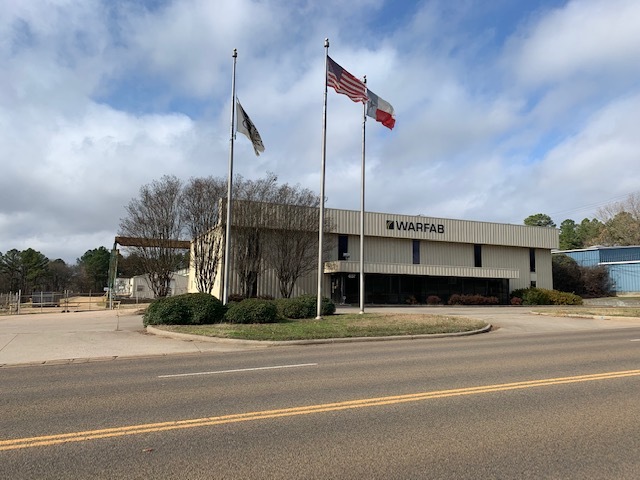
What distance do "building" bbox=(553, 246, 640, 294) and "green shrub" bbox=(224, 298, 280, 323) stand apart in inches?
2007

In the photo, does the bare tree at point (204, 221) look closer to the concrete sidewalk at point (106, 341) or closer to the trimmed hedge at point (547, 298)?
the concrete sidewalk at point (106, 341)

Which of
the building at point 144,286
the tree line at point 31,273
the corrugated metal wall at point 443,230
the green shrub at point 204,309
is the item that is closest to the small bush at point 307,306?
the green shrub at point 204,309

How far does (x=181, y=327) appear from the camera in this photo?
1856cm

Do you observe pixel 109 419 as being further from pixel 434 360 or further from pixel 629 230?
pixel 629 230

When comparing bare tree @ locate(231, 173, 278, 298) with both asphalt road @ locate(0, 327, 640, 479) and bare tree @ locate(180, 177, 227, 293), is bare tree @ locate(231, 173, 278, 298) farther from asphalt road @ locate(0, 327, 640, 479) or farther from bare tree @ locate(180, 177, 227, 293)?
asphalt road @ locate(0, 327, 640, 479)

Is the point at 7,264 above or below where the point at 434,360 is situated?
above

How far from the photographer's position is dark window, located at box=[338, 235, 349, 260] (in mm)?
41656

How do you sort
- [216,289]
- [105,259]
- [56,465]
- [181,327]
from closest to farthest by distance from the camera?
1. [56,465]
2. [181,327]
3. [216,289]
4. [105,259]

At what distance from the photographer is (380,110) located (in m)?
24.0

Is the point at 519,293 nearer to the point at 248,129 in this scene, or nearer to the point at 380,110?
the point at 380,110

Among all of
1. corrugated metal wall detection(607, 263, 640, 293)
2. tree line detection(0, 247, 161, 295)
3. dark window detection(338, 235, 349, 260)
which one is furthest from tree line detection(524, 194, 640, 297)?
tree line detection(0, 247, 161, 295)

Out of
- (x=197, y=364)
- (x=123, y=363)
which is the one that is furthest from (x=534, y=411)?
(x=123, y=363)

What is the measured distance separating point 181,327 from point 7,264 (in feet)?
281

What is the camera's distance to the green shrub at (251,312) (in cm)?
1977
